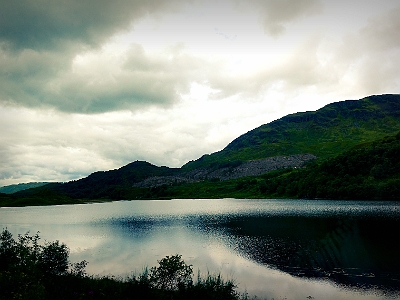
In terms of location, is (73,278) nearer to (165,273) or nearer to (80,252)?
(165,273)

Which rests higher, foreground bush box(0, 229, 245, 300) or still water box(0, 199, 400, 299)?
foreground bush box(0, 229, 245, 300)

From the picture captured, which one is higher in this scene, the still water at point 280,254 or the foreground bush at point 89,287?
the foreground bush at point 89,287

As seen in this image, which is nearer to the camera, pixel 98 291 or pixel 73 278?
pixel 98 291

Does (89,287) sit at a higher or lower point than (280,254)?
higher

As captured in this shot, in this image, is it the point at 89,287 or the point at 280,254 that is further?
the point at 280,254

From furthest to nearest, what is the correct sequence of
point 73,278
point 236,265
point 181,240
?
1. point 181,240
2. point 236,265
3. point 73,278

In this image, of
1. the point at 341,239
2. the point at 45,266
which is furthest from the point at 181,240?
the point at 45,266

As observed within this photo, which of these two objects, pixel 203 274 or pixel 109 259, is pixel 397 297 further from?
pixel 109 259

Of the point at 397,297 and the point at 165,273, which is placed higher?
the point at 165,273

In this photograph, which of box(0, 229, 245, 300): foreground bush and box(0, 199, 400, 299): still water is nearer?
box(0, 229, 245, 300): foreground bush

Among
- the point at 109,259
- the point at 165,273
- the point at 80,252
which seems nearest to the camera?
the point at 165,273

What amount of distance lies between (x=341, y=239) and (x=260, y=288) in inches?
1448

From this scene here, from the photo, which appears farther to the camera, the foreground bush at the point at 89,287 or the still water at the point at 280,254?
the still water at the point at 280,254

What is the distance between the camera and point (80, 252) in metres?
64.9
